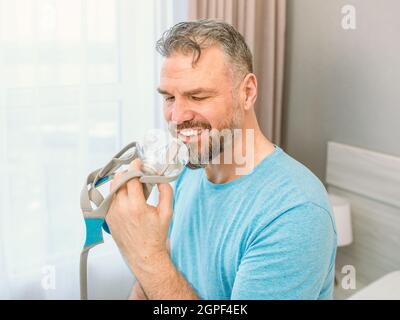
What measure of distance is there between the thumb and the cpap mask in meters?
0.02

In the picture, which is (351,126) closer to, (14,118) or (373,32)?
(373,32)

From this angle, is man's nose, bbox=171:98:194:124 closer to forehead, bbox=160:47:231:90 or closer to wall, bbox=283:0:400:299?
forehead, bbox=160:47:231:90

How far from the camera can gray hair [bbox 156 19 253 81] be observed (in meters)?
1.05

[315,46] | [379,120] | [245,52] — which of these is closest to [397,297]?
[379,120]

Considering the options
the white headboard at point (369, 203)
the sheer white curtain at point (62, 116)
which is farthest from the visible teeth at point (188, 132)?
the white headboard at point (369, 203)

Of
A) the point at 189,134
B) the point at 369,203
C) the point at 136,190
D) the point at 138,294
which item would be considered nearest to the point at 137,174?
the point at 136,190

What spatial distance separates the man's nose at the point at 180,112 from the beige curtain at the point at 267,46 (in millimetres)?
1044

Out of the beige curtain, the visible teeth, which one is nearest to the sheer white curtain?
the beige curtain

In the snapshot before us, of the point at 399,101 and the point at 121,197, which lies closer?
the point at 121,197

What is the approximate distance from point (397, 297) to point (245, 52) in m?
0.86

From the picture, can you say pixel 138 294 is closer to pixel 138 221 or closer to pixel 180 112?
pixel 138 221

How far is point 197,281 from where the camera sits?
1.13 m

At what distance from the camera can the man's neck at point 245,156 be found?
1106mm

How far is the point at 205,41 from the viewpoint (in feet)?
3.46
